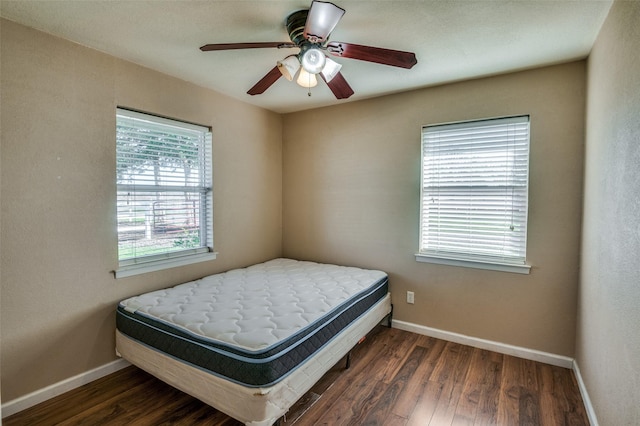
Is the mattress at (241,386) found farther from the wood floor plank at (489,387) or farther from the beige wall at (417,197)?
the beige wall at (417,197)

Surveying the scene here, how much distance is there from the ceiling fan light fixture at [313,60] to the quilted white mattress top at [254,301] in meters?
1.57

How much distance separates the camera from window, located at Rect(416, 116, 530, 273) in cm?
265

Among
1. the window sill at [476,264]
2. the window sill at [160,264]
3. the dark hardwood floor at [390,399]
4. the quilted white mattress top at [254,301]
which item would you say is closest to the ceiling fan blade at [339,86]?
the quilted white mattress top at [254,301]

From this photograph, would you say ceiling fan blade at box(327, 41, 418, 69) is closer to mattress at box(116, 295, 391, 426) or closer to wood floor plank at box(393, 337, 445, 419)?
mattress at box(116, 295, 391, 426)

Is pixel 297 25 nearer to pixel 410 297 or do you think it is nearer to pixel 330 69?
pixel 330 69

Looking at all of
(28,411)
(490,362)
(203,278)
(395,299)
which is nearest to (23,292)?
(28,411)

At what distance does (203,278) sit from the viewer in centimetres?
299

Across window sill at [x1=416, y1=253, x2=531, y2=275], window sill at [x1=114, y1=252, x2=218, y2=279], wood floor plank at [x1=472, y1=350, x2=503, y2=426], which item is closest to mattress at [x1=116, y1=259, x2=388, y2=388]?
window sill at [x1=114, y1=252, x2=218, y2=279]

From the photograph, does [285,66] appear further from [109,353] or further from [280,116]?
[109,353]

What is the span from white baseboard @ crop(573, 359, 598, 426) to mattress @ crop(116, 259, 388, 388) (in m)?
1.51

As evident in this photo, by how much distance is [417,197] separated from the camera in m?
3.09

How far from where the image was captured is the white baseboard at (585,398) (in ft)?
6.00

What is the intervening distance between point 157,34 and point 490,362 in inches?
137

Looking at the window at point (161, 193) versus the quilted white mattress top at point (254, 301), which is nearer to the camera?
the quilted white mattress top at point (254, 301)
